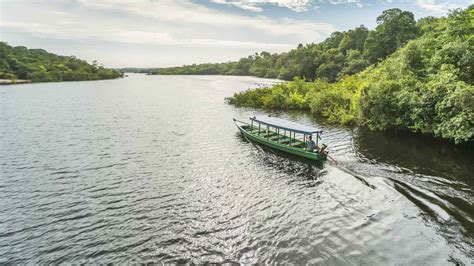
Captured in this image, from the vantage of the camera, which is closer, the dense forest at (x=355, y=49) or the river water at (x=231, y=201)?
the river water at (x=231, y=201)

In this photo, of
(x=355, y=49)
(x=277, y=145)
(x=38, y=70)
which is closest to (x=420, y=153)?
(x=277, y=145)

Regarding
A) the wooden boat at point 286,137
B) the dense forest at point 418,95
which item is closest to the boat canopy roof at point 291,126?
the wooden boat at point 286,137

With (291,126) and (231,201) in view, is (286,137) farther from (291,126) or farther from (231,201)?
(231,201)

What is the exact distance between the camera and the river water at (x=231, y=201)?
1513 cm

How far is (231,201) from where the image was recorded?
67.7ft

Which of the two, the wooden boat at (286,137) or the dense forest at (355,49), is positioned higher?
the dense forest at (355,49)

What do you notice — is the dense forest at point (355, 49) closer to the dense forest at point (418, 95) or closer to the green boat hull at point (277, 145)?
the dense forest at point (418, 95)

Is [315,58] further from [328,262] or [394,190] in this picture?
[328,262]

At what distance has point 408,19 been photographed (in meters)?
89.2

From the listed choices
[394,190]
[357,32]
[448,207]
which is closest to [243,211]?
[394,190]

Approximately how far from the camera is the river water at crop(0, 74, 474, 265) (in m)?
15.1

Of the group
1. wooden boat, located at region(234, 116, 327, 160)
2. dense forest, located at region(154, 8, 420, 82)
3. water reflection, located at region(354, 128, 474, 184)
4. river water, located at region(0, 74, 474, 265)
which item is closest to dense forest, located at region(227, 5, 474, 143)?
water reflection, located at region(354, 128, 474, 184)

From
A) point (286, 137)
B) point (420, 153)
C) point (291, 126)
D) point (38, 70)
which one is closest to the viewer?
point (420, 153)

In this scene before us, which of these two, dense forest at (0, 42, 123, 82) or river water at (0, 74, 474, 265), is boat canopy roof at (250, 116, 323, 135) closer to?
river water at (0, 74, 474, 265)
